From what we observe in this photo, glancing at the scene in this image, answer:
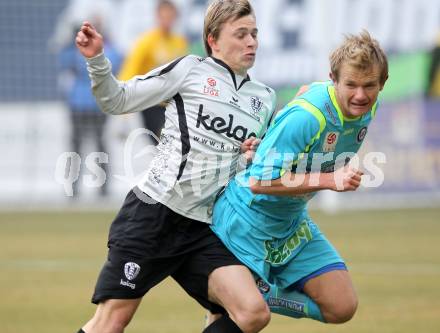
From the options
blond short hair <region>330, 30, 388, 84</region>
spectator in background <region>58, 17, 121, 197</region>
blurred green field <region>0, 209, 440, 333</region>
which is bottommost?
blurred green field <region>0, 209, 440, 333</region>

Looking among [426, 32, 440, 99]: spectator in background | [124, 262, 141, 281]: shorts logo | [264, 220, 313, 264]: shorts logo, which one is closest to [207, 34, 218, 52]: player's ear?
[264, 220, 313, 264]: shorts logo

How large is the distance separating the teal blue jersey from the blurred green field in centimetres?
179

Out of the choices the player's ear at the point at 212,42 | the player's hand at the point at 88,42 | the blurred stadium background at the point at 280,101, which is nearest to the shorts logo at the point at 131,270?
the player's hand at the point at 88,42

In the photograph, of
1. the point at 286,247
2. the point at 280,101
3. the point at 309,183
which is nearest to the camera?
the point at 309,183

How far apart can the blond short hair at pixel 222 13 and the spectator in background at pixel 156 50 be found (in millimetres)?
6651

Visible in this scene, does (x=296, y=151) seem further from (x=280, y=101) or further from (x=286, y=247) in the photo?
(x=280, y=101)

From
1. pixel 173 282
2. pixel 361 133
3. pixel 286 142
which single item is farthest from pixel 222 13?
pixel 173 282

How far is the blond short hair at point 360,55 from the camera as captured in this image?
5.03 meters

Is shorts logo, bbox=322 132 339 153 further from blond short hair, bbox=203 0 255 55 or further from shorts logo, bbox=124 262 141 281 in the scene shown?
shorts logo, bbox=124 262 141 281

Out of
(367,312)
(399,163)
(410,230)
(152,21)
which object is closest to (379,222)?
(410,230)

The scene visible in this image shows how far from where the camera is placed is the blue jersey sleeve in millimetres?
5137

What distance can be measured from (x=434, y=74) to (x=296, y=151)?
11.0 meters

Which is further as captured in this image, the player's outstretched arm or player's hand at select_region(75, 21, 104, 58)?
player's hand at select_region(75, 21, 104, 58)

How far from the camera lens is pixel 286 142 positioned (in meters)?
5.18
